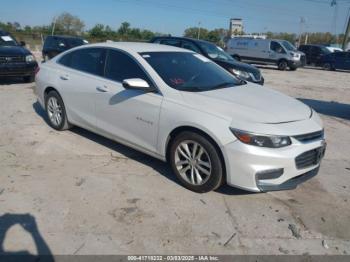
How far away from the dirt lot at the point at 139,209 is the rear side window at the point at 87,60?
1.19 meters

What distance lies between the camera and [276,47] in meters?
23.8

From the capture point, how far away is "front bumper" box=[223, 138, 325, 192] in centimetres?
374

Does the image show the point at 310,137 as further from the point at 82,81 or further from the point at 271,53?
the point at 271,53

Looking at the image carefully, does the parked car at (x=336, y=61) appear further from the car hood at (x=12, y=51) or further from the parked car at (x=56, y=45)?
the car hood at (x=12, y=51)

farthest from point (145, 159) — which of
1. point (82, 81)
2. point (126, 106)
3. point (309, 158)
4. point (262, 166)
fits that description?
point (309, 158)

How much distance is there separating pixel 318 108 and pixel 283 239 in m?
7.40

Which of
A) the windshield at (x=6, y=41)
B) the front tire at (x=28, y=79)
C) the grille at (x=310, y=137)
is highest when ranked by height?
the windshield at (x=6, y=41)

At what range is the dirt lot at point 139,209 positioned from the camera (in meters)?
3.31

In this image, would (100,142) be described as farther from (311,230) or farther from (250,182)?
(311,230)

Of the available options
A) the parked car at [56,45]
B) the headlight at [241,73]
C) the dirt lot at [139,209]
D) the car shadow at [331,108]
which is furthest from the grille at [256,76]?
the parked car at [56,45]

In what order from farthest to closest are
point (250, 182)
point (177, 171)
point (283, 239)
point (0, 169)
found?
point (0, 169) → point (177, 171) → point (250, 182) → point (283, 239)

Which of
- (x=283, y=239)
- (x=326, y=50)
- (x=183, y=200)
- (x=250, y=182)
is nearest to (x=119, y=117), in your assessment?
(x=183, y=200)

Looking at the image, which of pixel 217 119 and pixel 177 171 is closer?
pixel 217 119

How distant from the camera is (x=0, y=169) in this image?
4.71 m
